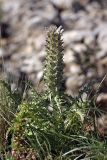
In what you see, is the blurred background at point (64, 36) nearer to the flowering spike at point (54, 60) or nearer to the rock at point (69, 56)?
the rock at point (69, 56)

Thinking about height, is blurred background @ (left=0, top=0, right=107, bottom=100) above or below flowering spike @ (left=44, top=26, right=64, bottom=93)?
above

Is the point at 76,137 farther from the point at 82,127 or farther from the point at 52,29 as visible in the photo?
the point at 52,29

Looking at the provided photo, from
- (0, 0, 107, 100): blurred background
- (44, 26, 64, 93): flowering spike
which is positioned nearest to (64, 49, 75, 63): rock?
(0, 0, 107, 100): blurred background

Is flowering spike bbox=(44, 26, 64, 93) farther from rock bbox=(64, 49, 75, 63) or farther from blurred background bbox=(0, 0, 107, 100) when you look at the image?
rock bbox=(64, 49, 75, 63)

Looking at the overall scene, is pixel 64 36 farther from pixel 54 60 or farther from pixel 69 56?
pixel 54 60

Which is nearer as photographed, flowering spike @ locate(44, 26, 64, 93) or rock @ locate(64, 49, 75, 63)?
flowering spike @ locate(44, 26, 64, 93)

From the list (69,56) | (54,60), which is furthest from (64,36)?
(54,60)

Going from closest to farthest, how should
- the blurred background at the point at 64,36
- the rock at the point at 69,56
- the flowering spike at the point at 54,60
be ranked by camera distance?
1. the flowering spike at the point at 54,60
2. the blurred background at the point at 64,36
3. the rock at the point at 69,56

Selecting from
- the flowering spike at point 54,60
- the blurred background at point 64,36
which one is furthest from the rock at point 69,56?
the flowering spike at point 54,60

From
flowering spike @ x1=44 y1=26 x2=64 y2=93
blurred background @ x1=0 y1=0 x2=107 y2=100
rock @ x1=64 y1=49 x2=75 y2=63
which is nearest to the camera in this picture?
flowering spike @ x1=44 y1=26 x2=64 y2=93
